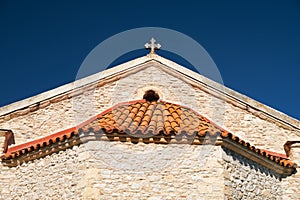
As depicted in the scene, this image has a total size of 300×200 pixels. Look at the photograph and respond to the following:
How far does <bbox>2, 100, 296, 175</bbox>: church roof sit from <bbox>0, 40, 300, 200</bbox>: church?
0.07 ft

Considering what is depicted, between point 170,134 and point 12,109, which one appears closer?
point 170,134

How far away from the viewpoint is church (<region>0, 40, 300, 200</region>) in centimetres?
903

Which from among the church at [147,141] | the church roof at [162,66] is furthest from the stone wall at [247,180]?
the church roof at [162,66]

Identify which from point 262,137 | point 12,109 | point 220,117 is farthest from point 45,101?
point 262,137

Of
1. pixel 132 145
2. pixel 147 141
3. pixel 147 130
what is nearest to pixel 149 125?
pixel 147 130

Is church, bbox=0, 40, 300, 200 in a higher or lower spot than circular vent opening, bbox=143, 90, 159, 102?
lower

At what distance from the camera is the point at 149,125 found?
942 centimetres

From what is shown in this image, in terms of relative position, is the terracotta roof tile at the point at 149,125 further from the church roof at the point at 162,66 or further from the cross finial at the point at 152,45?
the cross finial at the point at 152,45

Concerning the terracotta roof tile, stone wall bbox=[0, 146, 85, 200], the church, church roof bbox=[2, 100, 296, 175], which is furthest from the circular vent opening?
stone wall bbox=[0, 146, 85, 200]

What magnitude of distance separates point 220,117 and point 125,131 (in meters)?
3.87

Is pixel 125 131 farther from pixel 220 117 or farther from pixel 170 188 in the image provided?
pixel 220 117

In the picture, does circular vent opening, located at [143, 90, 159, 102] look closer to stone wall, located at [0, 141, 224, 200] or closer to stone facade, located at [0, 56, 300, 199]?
stone facade, located at [0, 56, 300, 199]

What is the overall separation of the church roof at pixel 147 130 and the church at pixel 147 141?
0.02 metres

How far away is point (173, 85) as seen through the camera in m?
12.3
